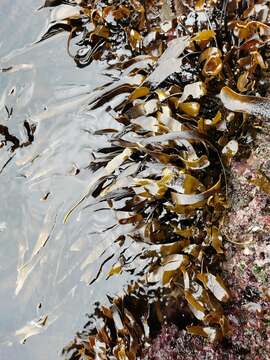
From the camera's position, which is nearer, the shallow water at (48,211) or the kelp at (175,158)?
the kelp at (175,158)

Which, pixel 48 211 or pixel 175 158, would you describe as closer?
pixel 175 158

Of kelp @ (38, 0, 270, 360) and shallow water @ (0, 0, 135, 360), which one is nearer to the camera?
kelp @ (38, 0, 270, 360)

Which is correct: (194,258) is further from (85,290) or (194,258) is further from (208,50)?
(208,50)

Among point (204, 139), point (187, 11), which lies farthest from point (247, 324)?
point (187, 11)
